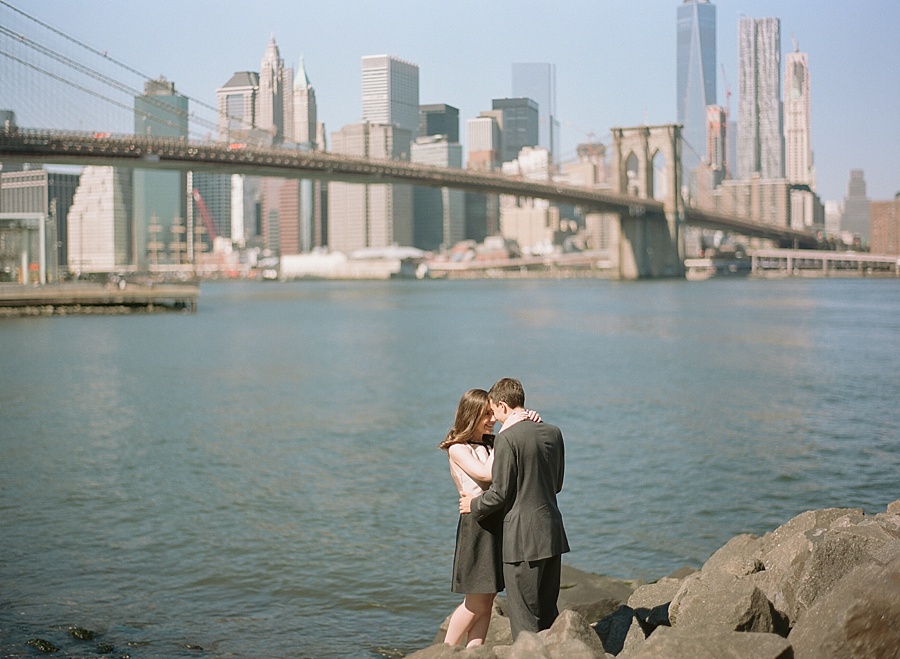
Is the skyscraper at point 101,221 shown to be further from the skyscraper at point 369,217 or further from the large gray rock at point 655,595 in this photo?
the large gray rock at point 655,595

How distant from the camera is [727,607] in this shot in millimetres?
3678

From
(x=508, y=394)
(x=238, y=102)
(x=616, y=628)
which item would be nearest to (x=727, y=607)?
(x=616, y=628)

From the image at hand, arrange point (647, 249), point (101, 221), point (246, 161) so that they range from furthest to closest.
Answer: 1. point (101, 221)
2. point (647, 249)
3. point (246, 161)

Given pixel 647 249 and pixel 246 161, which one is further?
pixel 647 249

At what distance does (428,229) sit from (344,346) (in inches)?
4574

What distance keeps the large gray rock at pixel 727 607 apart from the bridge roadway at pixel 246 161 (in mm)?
37970

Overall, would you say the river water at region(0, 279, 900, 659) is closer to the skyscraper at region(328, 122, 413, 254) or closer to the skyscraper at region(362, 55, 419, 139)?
the skyscraper at region(362, 55, 419, 139)

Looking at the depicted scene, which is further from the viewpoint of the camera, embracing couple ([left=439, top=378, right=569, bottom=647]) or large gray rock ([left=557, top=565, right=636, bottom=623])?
large gray rock ([left=557, top=565, right=636, bottom=623])

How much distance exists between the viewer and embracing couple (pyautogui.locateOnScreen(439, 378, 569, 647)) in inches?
143

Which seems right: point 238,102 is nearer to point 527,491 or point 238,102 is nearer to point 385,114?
point 385,114

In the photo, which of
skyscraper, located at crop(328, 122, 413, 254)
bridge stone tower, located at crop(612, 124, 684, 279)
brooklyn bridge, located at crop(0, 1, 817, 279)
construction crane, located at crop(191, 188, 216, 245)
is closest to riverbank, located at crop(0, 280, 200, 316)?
brooklyn bridge, located at crop(0, 1, 817, 279)

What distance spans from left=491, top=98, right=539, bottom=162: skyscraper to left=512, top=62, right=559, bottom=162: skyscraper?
0.81 meters

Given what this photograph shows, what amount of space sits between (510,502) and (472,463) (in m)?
0.18

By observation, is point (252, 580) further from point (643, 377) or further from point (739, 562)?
point (643, 377)
